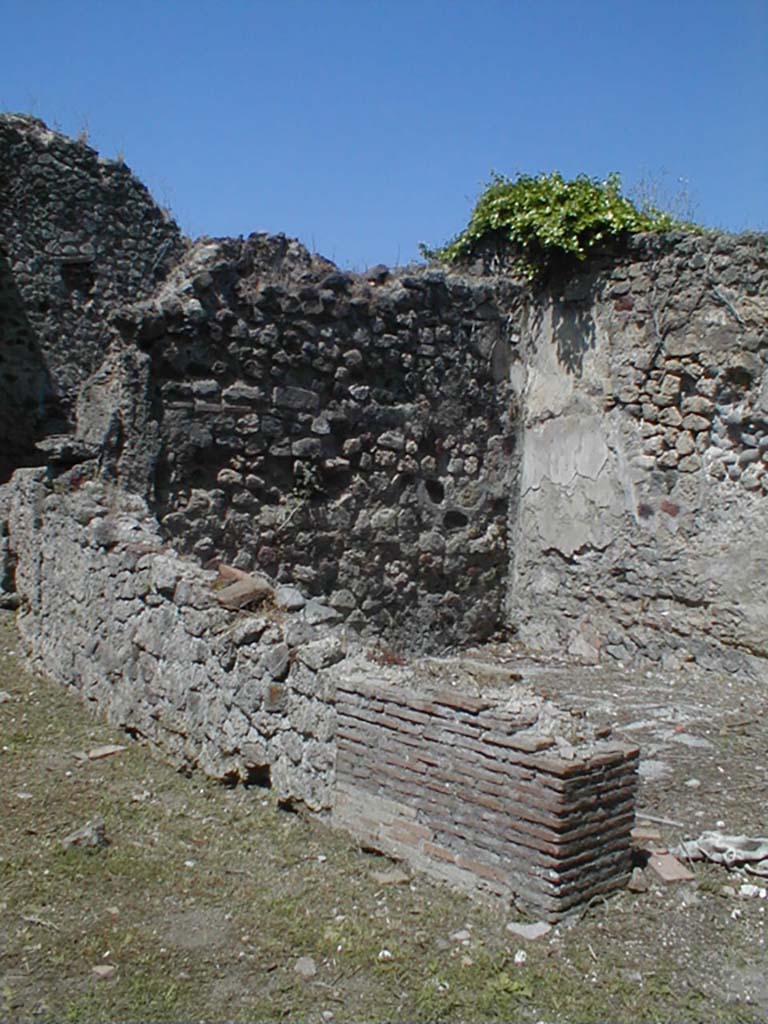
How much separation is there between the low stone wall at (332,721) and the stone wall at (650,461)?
10.3 feet

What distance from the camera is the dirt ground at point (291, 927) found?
307 centimetres

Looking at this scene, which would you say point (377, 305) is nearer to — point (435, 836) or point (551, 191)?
point (551, 191)

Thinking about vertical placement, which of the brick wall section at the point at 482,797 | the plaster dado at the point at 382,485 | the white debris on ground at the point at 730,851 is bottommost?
the white debris on ground at the point at 730,851

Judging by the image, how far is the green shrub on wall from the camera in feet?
25.9

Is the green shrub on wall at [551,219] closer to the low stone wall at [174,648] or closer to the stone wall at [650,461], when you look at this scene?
the stone wall at [650,461]

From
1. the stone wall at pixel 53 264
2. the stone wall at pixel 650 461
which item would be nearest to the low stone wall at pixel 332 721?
the stone wall at pixel 650 461

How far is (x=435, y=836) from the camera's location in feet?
12.7

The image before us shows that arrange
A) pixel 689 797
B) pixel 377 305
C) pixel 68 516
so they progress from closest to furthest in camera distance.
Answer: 1. pixel 689 797
2. pixel 68 516
3. pixel 377 305

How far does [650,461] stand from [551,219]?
6.52ft

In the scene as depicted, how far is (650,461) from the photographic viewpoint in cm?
773

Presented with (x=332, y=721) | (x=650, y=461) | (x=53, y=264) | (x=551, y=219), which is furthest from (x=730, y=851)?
(x=53, y=264)

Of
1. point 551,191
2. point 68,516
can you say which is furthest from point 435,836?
point 551,191

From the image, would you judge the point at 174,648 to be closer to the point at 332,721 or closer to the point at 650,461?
the point at 332,721

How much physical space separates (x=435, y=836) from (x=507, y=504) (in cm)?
483
